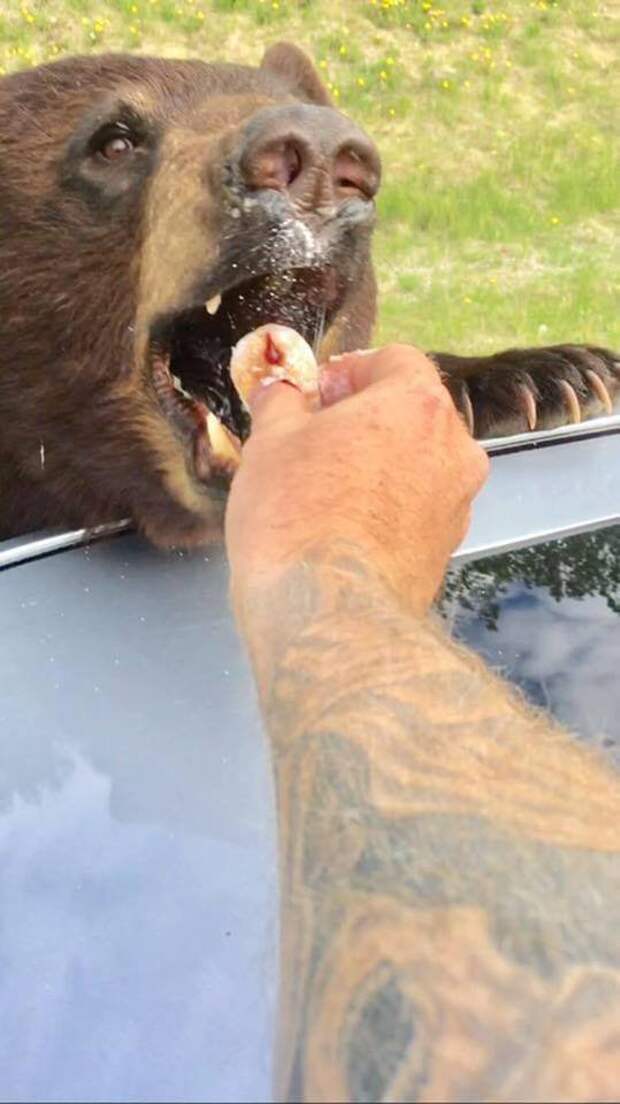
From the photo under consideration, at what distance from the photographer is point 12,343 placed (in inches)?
113

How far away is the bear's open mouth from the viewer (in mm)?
2467

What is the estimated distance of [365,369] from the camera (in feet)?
5.29

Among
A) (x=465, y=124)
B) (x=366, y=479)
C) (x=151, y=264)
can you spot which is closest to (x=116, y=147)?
(x=151, y=264)

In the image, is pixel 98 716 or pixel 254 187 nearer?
pixel 98 716

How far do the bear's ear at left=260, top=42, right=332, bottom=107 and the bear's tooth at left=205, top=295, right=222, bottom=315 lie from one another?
40.9 inches

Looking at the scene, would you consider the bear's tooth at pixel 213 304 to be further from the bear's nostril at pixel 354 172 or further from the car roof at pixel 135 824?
the car roof at pixel 135 824

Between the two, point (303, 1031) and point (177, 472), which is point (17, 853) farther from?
point (177, 472)

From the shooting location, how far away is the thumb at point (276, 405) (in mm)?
1518

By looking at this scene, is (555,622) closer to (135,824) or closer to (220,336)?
(135,824)

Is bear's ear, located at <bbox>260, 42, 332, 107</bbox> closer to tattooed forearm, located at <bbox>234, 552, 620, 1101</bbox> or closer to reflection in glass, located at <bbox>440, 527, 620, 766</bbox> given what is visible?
reflection in glass, located at <bbox>440, 527, 620, 766</bbox>

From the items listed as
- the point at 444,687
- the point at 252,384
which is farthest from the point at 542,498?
the point at 444,687

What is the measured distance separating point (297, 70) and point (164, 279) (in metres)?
1.07

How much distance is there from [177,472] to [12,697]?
98 centimetres

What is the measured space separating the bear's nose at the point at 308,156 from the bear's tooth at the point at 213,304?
0.75ft
